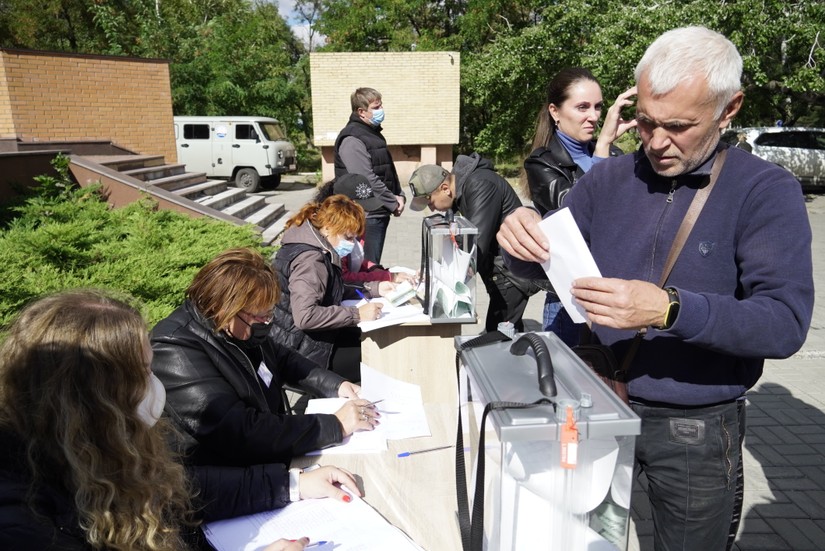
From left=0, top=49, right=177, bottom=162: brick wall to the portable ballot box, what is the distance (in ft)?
42.4

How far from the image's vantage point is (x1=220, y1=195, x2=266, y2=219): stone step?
12.8 metres

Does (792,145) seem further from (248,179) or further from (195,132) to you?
(195,132)

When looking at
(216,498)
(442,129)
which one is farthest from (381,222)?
(442,129)

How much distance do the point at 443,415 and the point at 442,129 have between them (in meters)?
18.0

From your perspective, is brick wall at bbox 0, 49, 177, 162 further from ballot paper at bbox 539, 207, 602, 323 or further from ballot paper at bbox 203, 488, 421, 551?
ballot paper at bbox 539, 207, 602, 323

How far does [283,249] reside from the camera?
3930mm

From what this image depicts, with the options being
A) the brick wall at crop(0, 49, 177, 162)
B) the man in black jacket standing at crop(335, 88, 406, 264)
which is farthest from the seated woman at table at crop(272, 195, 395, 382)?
the brick wall at crop(0, 49, 177, 162)

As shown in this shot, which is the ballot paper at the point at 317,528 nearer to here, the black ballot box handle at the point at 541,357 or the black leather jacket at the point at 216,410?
the black leather jacket at the point at 216,410

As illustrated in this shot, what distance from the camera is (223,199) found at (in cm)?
1318

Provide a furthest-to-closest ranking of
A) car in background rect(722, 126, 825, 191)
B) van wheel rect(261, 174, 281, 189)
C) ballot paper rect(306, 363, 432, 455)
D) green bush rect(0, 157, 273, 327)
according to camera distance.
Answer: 1. van wheel rect(261, 174, 281, 189)
2. car in background rect(722, 126, 825, 191)
3. green bush rect(0, 157, 273, 327)
4. ballot paper rect(306, 363, 432, 455)

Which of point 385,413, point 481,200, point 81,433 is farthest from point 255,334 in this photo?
point 481,200

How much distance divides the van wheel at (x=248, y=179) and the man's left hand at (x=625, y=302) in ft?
59.0

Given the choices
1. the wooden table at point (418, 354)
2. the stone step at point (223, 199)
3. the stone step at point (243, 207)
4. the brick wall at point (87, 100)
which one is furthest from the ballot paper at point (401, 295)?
the brick wall at point (87, 100)

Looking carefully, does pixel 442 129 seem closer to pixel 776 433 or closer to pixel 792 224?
pixel 776 433
